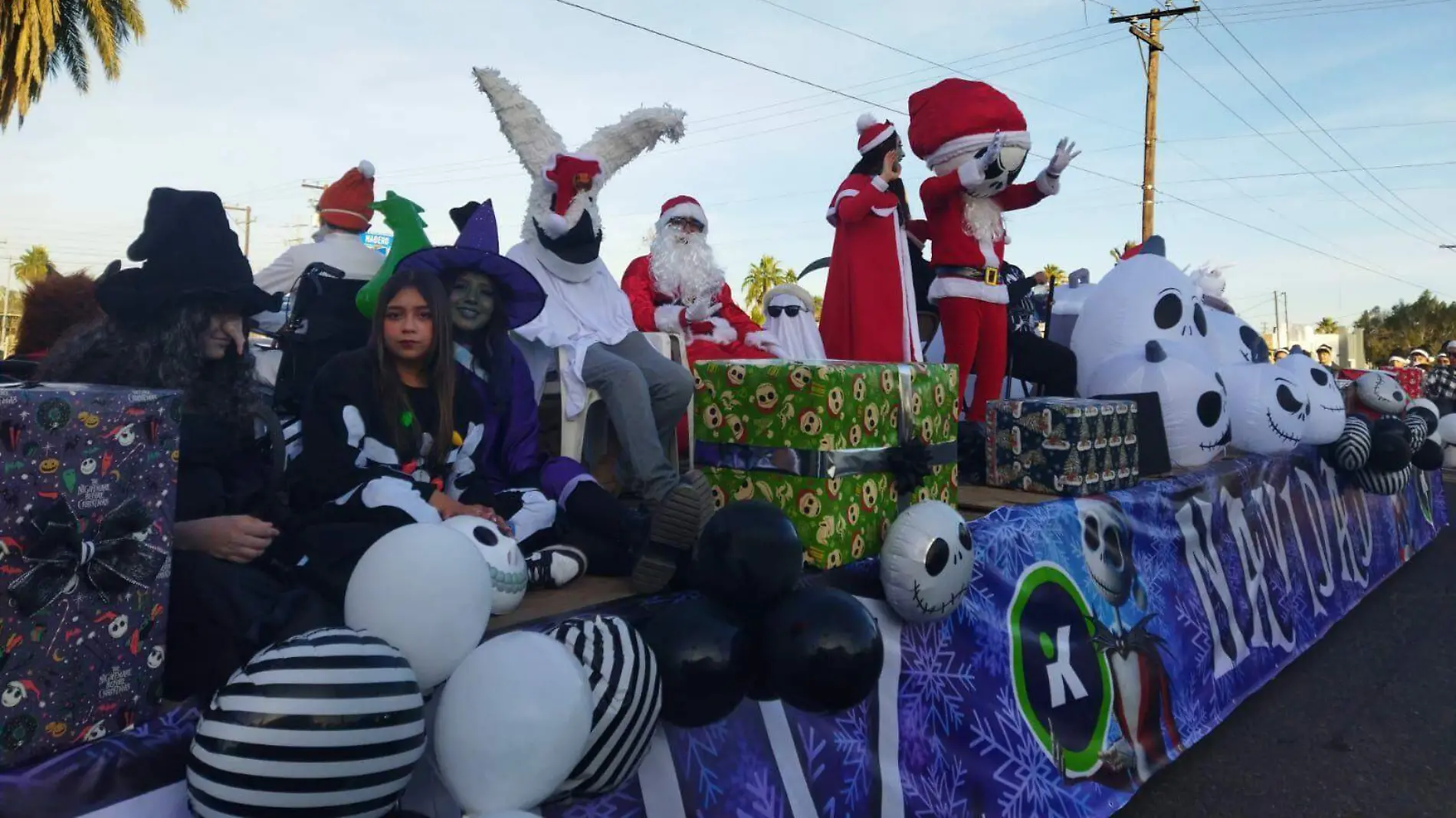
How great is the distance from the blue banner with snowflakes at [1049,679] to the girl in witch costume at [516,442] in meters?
0.63

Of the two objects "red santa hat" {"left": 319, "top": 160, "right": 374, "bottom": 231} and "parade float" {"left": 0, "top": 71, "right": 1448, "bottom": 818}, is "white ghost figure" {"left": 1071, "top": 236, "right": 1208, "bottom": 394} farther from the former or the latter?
"red santa hat" {"left": 319, "top": 160, "right": 374, "bottom": 231}

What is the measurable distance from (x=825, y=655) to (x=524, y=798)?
602mm

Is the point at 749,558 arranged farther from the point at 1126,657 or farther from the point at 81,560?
the point at 1126,657

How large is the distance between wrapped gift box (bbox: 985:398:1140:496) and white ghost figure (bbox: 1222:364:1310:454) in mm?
1164

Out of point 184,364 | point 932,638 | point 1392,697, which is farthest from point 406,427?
point 1392,697

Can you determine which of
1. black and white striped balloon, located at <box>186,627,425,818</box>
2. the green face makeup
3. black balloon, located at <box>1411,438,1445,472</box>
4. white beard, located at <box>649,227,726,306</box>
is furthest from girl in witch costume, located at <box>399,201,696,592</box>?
black balloon, located at <box>1411,438,1445,472</box>

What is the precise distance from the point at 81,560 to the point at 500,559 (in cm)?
74

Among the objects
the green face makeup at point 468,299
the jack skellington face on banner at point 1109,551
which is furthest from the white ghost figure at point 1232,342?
the green face makeup at point 468,299

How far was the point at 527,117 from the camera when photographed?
3568mm

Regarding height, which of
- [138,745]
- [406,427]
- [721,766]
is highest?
[406,427]

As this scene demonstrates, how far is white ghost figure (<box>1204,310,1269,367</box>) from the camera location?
487 cm

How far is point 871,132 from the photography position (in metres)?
4.06

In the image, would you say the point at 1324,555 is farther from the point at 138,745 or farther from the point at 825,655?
the point at 138,745

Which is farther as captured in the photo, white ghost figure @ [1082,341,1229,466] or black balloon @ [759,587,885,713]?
white ghost figure @ [1082,341,1229,466]
